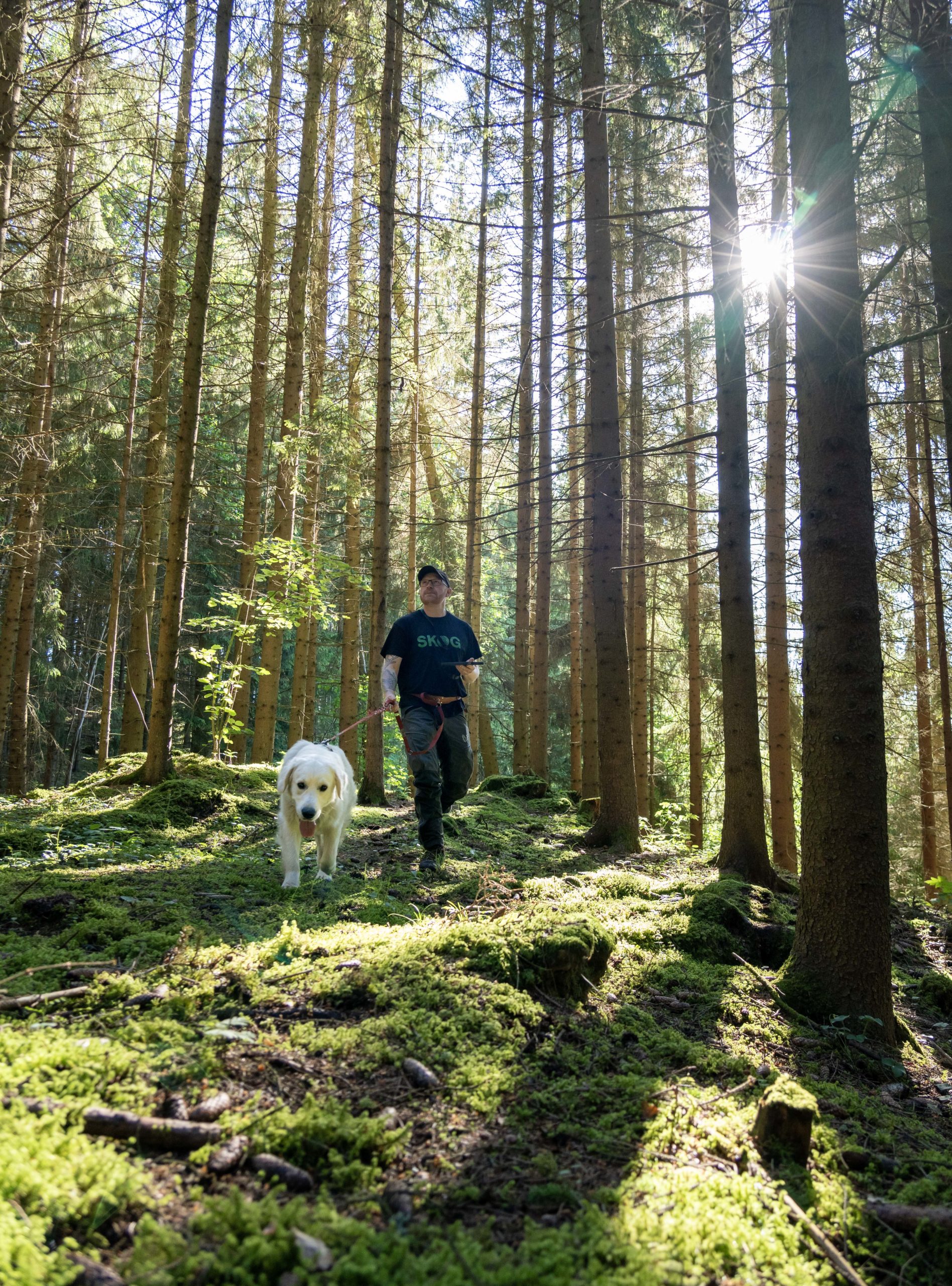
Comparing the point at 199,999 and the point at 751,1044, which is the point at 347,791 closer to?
the point at 199,999

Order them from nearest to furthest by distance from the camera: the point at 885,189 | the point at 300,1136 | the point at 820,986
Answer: the point at 300,1136, the point at 820,986, the point at 885,189

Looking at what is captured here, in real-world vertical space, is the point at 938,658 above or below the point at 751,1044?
above

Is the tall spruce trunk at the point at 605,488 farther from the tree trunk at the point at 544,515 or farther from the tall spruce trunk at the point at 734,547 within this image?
the tree trunk at the point at 544,515

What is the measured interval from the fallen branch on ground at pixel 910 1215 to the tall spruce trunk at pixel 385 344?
23.6ft

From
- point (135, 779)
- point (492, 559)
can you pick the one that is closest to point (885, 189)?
point (135, 779)

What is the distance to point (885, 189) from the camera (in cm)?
801

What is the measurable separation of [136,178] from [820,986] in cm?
1857

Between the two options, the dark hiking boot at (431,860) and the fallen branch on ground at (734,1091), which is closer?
the fallen branch on ground at (734,1091)

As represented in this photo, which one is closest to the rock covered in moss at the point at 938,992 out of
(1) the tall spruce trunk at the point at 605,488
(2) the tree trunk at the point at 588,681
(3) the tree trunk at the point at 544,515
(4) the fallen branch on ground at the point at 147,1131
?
(1) the tall spruce trunk at the point at 605,488

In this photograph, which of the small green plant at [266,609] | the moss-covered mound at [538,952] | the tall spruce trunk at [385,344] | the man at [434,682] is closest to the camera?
the moss-covered mound at [538,952]

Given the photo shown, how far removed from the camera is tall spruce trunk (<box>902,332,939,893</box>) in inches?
535

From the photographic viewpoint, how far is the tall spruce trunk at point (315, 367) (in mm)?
13234

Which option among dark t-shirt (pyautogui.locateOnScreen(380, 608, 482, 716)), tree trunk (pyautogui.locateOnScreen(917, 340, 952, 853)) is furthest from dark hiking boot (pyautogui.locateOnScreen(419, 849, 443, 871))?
tree trunk (pyautogui.locateOnScreen(917, 340, 952, 853))

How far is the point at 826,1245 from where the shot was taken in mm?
1846
